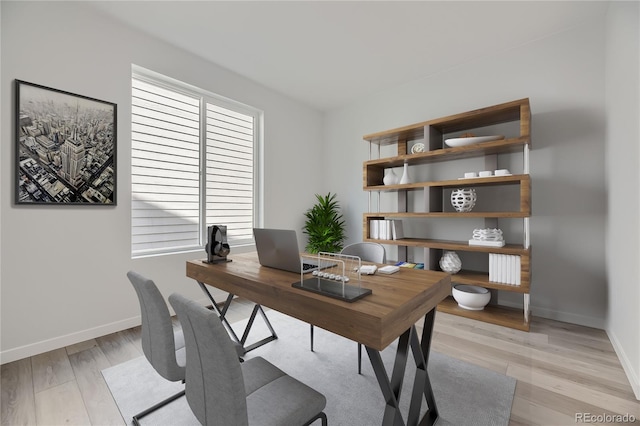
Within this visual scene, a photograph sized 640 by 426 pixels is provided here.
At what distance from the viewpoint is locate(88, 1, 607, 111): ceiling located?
2.38 metres

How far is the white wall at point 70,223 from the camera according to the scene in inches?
81.0

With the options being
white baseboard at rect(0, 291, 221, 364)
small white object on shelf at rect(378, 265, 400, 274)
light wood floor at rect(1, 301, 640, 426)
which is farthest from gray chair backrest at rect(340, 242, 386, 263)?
white baseboard at rect(0, 291, 221, 364)

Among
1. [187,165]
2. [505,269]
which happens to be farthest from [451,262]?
[187,165]

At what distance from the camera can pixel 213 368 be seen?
91cm

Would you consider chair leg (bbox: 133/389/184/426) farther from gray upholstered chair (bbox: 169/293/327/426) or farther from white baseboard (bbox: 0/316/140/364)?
white baseboard (bbox: 0/316/140/364)

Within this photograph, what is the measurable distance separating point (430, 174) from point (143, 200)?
3.32 m

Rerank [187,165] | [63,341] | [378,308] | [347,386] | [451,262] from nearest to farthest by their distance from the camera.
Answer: [378,308], [347,386], [63,341], [451,262], [187,165]

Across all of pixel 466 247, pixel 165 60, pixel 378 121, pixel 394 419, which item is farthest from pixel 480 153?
pixel 165 60

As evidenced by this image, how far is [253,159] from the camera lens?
3.90 meters

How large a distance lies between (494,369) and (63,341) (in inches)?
133

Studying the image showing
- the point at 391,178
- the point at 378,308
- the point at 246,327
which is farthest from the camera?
the point at 391,178

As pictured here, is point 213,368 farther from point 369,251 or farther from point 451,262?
point 451,262

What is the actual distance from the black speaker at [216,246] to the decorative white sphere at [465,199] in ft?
7.84

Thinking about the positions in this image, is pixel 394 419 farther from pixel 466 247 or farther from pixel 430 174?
pixel 430 174
